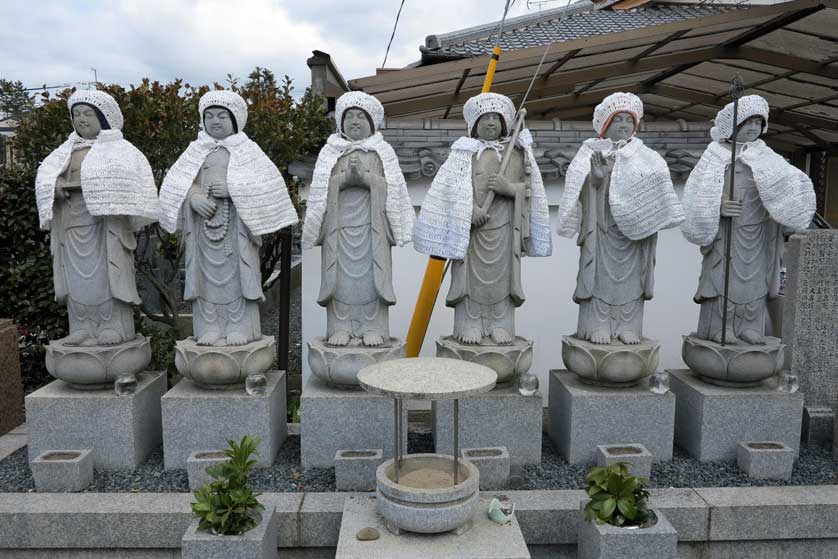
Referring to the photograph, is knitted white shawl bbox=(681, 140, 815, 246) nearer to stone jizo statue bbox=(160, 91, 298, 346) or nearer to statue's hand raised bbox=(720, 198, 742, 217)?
statue's hand raised bbox=(720, 198, 742, 217)

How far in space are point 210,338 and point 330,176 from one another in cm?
149

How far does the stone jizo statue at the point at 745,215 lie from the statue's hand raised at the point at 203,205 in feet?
11.6

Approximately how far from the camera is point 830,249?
5008 mm

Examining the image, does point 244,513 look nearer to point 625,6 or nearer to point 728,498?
point 728,498

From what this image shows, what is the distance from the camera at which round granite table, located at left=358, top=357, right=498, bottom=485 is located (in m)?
2.98

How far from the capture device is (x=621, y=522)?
3189 millimetres

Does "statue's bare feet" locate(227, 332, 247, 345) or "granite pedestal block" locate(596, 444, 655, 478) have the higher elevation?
"statue's bare feet" locate(227, 332, 247, 345)

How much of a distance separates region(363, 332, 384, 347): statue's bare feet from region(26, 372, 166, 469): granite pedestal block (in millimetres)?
1717

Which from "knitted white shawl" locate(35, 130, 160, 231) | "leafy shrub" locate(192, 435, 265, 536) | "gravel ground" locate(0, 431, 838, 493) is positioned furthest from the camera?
"knitted white shawl" locate(35, 130, 160, 231)

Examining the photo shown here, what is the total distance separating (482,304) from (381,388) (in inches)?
63.2

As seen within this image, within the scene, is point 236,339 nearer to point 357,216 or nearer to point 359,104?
point 357,216

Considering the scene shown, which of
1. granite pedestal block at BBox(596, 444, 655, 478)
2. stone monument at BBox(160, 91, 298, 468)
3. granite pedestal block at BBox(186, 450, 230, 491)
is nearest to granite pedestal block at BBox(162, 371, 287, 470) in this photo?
stone monument at BBox(160, 91, 298, 468)

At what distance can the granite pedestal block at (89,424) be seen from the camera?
420 centimetres

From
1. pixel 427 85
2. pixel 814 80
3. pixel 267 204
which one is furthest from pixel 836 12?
pixel 267 204
